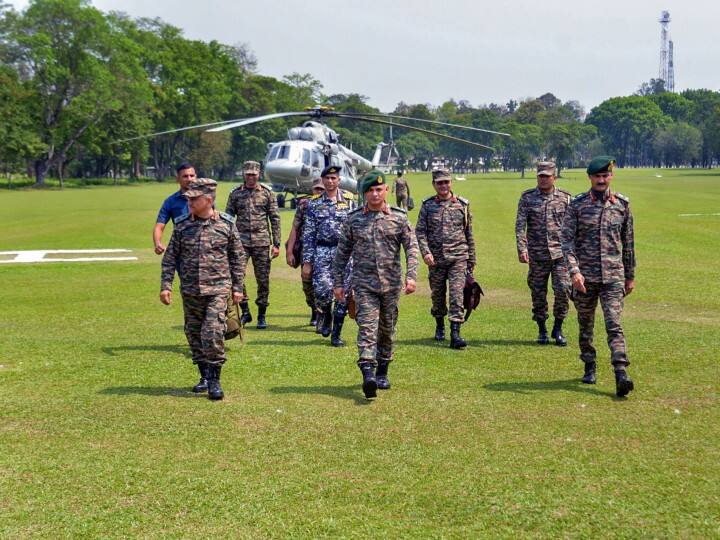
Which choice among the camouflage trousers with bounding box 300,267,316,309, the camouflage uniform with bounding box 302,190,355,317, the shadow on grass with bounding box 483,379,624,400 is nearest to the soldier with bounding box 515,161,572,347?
the shadow on grass with bounding box 483,379,624,400

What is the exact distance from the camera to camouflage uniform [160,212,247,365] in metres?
6.92

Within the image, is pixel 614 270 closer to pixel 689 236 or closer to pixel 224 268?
pixel 224 268

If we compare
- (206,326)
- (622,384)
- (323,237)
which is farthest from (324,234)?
(622,384)

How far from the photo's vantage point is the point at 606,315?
23.6 ft

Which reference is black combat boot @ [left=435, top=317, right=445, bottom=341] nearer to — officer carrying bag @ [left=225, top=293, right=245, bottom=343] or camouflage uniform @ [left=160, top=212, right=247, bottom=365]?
officer carrying bag @ [left=225, top=293, right=245, bottom=343]

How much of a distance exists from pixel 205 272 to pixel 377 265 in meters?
1.58

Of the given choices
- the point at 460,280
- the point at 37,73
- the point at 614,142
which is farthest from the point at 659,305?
the point at 614,142

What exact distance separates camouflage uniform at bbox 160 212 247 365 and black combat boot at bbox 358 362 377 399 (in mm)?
1286

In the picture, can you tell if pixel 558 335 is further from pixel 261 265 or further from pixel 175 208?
pixel 175 208

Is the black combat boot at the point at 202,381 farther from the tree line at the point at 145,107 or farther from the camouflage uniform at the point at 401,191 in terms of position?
the tree line at the point at 145,107

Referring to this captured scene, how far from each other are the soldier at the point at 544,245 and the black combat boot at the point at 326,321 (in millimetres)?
2495

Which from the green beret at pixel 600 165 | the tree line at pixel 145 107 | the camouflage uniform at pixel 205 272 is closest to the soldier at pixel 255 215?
the camouflage uniform at pixel 205 272

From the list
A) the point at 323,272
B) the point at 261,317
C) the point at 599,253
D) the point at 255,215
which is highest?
the point at 255,215

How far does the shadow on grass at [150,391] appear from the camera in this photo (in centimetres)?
702
